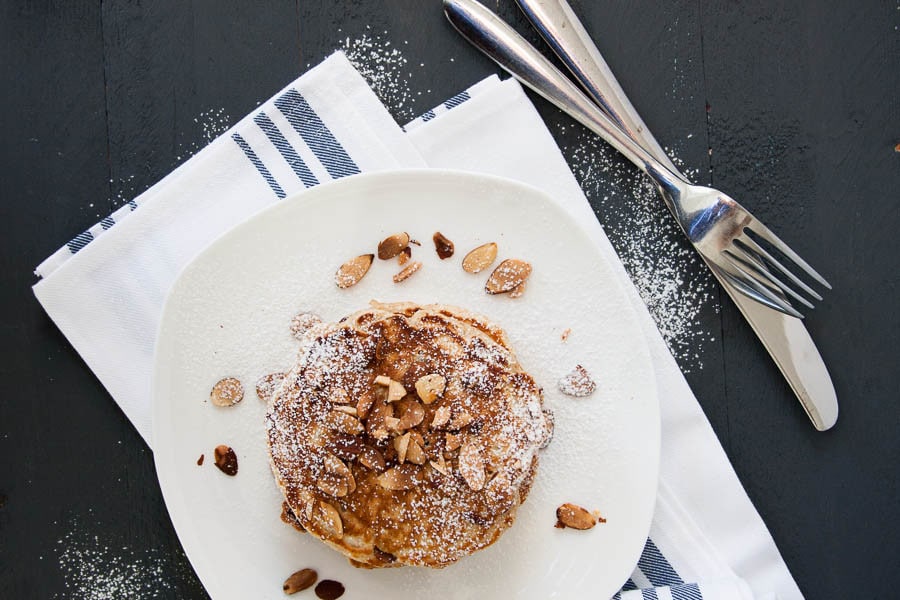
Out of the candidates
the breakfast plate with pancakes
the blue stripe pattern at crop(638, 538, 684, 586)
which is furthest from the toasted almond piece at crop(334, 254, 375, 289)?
the blue stripe pattern at crop(638, 538, 684, 586)

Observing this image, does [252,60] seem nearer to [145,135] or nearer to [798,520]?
[145,135]

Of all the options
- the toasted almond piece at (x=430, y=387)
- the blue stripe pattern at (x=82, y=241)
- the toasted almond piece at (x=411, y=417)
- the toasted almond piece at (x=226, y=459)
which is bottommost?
the toasted almond piece at (x=411, y=417)

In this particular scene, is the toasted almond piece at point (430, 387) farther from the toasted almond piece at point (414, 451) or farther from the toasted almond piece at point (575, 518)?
the toasted almond piece at point (575, 518)

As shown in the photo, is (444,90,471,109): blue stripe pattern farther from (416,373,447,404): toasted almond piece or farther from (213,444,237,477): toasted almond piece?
(213,444,237,477): toasted almond piece

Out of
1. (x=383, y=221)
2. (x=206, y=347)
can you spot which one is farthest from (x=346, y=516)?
(x=383, y=221)

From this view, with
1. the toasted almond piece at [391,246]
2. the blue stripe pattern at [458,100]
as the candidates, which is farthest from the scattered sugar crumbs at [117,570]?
the blue stripe pattern at [458,100]

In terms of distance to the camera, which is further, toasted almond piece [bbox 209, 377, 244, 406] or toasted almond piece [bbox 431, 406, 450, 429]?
toasted almond piece [bbox 209, 377, 244, 406]

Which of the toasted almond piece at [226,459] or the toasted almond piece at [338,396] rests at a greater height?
the toasted almond piece at [226,459]
